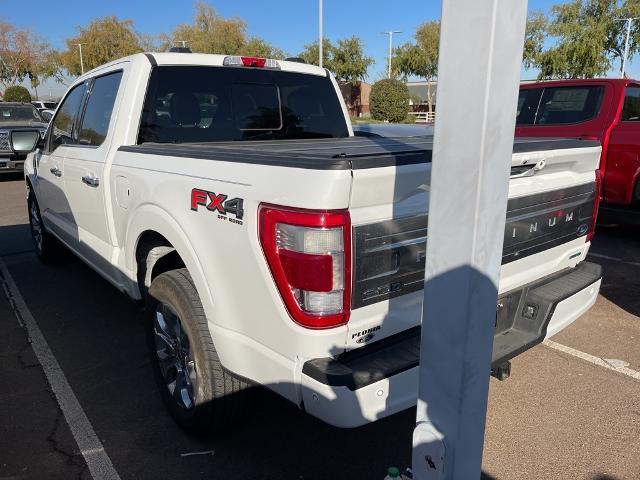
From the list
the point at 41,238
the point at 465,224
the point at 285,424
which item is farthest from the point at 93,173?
the point at 465,224

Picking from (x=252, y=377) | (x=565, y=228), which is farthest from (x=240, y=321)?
(x=565, y=228)

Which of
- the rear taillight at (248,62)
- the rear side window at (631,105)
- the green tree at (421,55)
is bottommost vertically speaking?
the rear side window at (631,105)

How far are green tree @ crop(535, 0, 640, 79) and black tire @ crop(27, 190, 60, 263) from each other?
41139mm

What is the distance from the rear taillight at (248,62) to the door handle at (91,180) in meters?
1.21

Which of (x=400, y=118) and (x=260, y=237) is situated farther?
(x=400, y=118)

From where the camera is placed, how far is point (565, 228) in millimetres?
2943

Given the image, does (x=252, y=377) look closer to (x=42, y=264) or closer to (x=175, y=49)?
(x=175, y=49)

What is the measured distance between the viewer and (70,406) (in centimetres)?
321

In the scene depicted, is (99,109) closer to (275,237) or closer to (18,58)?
(275,237)

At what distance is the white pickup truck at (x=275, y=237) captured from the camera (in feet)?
6.48

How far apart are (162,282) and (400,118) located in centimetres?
3495

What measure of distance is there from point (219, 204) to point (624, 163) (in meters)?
5.87

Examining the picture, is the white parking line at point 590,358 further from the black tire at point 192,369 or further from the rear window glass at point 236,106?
Answer: the black tire at point 192,369

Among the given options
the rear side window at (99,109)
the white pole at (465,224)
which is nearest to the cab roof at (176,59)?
the rear side window at (99,109)
